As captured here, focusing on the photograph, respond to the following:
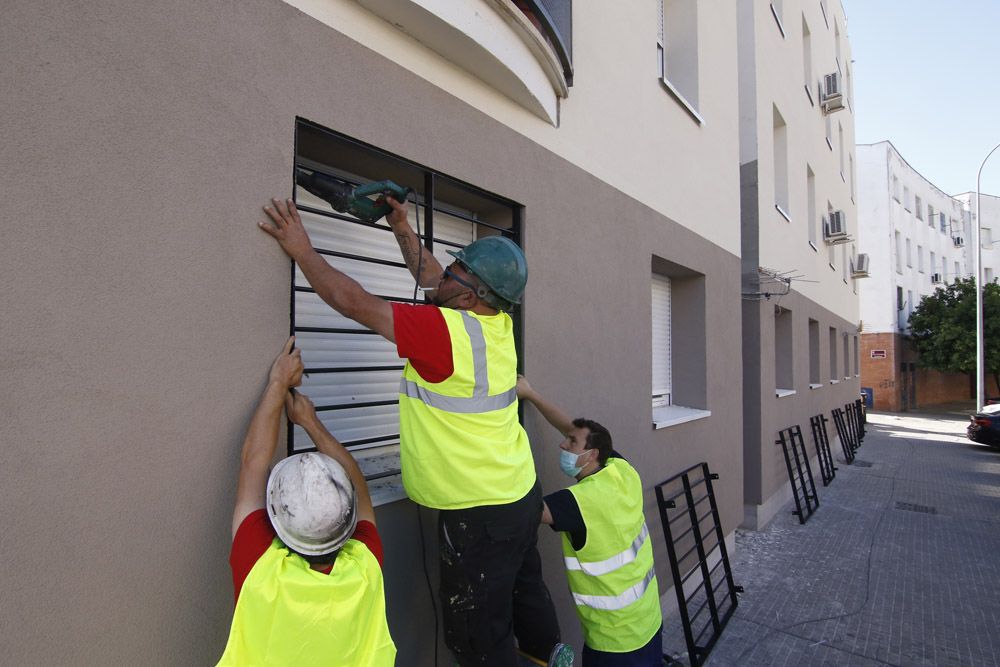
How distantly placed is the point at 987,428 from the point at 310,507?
1829 cm

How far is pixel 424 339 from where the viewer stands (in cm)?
201

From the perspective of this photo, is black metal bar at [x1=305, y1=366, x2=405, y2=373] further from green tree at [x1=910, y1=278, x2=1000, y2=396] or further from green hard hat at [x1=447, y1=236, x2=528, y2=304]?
green tree at [x1=910, y1=278, x2=1000, y2=396]

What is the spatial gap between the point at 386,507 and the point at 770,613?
425cm

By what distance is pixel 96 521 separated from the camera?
1.50m

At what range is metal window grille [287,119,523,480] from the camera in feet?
7.86

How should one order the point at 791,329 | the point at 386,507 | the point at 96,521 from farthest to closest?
the point at 791,329 < the point at 386,507 < the point at 96,521

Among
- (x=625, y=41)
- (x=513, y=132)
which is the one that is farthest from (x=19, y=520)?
(x=625, y=41)

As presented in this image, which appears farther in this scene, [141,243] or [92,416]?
[141,243]

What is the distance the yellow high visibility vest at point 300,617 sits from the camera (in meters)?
1.38

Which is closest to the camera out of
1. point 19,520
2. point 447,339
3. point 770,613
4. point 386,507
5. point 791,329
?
point 19,520

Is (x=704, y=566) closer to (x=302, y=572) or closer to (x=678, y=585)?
(x=678, y=585)

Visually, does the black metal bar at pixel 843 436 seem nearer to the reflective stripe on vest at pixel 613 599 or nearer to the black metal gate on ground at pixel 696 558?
the black metal gate on ground at pixel 696 558

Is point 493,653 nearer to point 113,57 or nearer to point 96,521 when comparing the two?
point 96,521

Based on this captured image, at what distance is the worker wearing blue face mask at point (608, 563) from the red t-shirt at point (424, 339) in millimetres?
1053
